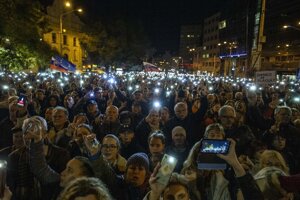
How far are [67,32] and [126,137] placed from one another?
5881 cm

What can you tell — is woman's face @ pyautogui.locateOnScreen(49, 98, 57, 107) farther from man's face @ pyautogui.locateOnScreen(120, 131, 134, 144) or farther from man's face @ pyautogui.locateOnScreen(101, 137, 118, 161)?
man's face @ pyautogui.locateOnScreen(101, 137, 118, 161)

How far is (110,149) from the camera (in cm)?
506

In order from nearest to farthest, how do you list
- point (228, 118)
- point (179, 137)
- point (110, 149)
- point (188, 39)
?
point (110, 149)
point (179, 137)
point (228, 118)
point (188, 39)

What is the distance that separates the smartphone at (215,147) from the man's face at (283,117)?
382cm

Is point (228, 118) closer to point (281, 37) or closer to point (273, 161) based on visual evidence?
point (273, 161)

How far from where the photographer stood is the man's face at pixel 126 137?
656 cm

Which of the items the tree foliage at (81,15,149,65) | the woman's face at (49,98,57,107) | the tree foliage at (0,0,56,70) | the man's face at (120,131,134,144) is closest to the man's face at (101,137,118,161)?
the man's face at (120,131,134,144)

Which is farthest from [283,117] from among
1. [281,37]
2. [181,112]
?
[281,37]

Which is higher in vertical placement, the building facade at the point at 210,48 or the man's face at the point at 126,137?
the building facade at the point at 210,48

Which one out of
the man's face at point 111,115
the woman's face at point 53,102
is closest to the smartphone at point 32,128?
the man's face at point 111,115

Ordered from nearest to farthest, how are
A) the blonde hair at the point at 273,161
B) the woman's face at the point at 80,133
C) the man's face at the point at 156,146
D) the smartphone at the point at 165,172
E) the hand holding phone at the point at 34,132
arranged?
the smartphone at the point at 165,172 → the hand holding phone at the point at 34,132 → the blonde hair at the point at 273,161 → the man's face at the point at 156,146 → the woman's face at the point at 80,133

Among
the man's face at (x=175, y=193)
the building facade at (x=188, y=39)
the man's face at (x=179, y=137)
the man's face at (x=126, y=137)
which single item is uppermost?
the building facade at (x=188, y=39)

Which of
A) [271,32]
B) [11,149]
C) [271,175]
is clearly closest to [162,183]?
[271,175]

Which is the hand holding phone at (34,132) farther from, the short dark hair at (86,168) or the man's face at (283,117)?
the man's face at (283,117)
